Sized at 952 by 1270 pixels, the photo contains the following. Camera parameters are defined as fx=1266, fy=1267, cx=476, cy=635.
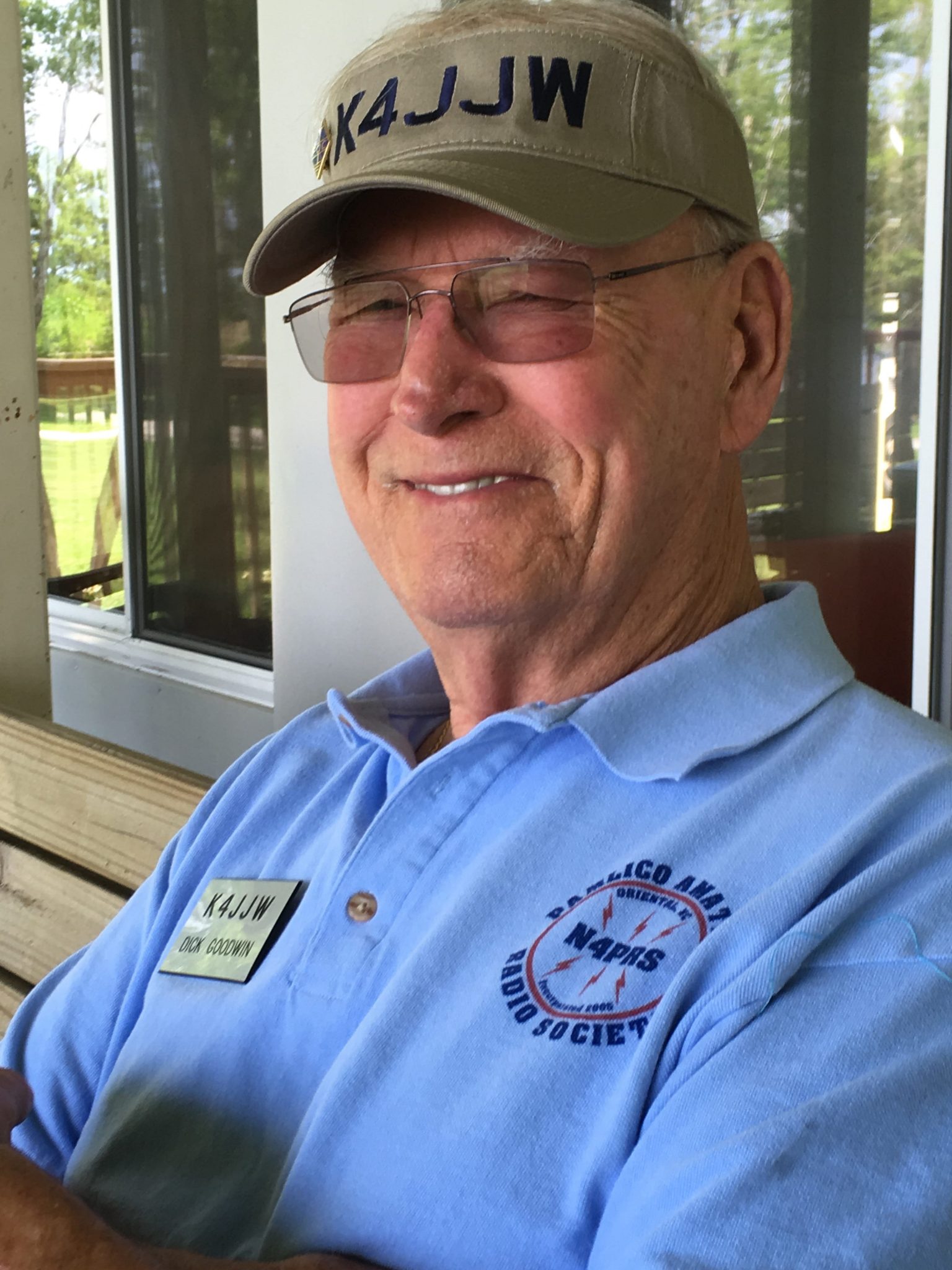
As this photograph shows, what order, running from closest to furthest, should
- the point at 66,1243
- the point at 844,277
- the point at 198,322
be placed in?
1. the point at 66,1243
2. the point at 844,277
3. the point at 198,322

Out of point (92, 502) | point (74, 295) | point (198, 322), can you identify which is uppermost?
point (74, 295)

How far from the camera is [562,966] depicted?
0.86 meters

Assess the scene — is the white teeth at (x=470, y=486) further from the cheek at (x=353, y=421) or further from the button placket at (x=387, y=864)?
the button placket at (x=387, y=864)

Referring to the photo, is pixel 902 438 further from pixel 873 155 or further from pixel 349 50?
pixel 349 50

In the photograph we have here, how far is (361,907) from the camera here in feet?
3.27

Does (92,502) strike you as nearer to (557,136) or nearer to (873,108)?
(873,108)

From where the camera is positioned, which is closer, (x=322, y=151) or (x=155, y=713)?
(x=322, y=151)

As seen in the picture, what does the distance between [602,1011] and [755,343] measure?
0.59 meters

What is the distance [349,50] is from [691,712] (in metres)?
1.36

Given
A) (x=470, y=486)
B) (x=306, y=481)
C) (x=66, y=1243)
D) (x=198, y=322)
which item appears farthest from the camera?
(x=198, y=322)

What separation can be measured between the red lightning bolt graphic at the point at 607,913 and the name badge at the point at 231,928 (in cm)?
34

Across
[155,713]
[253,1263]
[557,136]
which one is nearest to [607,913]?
[253,1263]

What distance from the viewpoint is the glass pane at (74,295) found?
10.9 ft

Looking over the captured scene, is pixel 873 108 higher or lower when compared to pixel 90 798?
higher
